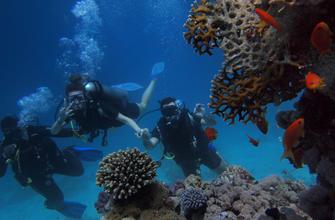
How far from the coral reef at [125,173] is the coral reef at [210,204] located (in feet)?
0.67

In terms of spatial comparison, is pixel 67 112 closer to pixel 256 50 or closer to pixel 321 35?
pixel 256 50

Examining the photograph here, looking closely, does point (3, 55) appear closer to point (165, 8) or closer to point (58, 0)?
point (58, 0)

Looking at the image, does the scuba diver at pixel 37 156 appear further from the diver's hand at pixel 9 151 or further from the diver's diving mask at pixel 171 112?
the diver's diving mask at pixel 171 112

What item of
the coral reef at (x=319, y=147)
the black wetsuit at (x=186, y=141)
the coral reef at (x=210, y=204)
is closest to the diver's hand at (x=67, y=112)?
the black wetsuit at (x=186, y=141)

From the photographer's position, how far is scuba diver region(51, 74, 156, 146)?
10.2m

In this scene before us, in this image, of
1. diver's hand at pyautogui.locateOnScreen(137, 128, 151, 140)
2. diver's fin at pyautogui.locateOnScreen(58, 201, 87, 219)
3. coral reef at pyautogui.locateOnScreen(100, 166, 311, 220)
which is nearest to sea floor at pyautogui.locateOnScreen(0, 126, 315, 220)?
diver's fin at pyautogui.locateOnScreen(58, 201, 87, 219)

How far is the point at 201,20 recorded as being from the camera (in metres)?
4.40

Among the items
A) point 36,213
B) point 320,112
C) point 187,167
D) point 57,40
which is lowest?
point 320,112

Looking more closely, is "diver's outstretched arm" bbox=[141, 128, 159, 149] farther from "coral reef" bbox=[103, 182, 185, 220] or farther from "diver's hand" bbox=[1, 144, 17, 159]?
"diver's hand" bbox=[1, 144, 17, 159]

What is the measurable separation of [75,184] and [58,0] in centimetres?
1916

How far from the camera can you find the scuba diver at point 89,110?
1016cm

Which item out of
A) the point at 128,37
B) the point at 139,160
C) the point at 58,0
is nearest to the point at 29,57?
the point at 58,0

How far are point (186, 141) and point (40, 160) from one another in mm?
5692

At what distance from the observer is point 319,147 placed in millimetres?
4285
